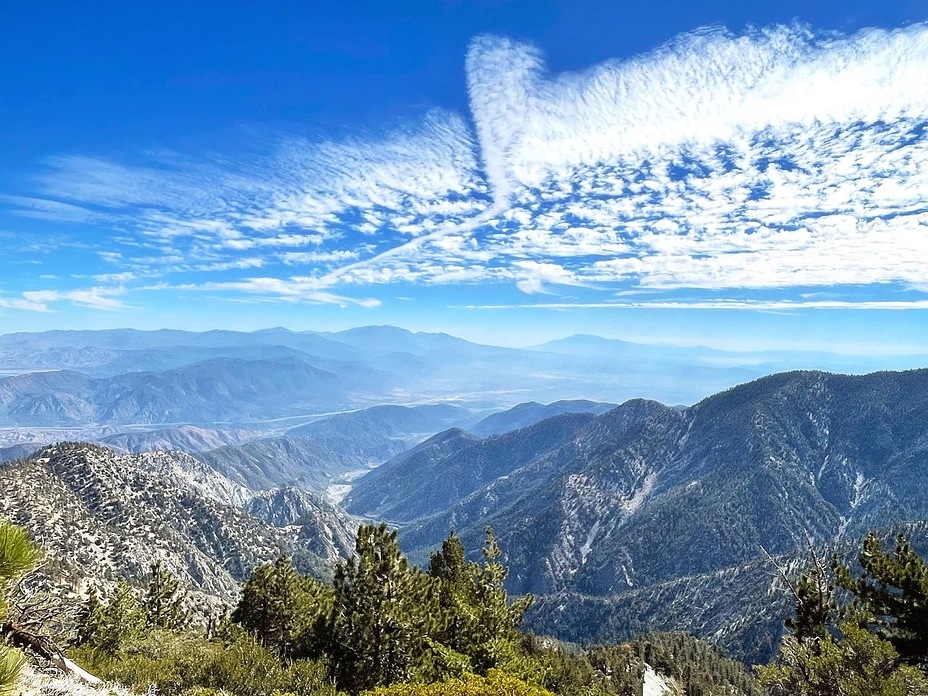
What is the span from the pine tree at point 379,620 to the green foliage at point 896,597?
26.1 meters

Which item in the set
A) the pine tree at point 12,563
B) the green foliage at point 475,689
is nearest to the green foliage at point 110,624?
the green foliage at point 475,689

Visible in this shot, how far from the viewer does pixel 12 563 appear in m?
7.15

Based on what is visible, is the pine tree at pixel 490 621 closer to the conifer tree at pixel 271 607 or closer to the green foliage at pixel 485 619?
the green foliage at pixel 485 619

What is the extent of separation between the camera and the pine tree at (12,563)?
22.0 feet

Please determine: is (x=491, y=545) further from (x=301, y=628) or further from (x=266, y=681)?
(x=301, y=628)

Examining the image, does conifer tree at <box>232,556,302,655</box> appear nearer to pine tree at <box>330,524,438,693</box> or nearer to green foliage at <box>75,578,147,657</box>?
green foliage at <box>75,578,147,657</box>

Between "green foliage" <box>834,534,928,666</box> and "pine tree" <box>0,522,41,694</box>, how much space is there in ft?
127

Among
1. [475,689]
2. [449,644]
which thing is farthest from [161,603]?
[475,689]

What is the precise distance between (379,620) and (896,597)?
108 feet

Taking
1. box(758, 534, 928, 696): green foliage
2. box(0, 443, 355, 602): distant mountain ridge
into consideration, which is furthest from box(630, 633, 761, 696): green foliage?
box(0, 443, 355, 602): distant mountain ridge

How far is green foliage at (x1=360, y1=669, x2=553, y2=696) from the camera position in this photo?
1440cm

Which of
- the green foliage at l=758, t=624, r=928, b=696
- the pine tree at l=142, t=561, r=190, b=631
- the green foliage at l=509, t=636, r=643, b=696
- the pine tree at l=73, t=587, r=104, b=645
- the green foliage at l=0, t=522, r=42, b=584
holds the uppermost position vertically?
the green foliage at l=0, t=522, r=42, b=584

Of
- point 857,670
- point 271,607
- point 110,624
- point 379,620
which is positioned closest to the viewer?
point 857,670

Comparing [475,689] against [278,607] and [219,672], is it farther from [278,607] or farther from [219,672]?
[278,607]
